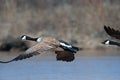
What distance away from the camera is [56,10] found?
34969mm

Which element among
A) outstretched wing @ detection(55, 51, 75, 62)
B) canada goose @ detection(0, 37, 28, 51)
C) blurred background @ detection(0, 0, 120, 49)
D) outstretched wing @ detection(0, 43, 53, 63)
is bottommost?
canada goose @ detection(0, 37, 28, 51)

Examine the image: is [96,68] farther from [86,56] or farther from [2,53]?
[2,53]

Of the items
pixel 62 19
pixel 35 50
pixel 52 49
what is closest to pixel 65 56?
pixel 52 49

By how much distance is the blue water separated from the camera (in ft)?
69.6

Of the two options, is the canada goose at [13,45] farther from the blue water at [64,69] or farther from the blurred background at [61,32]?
the blue water at [64,69]

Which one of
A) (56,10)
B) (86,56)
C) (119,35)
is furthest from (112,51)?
(119,35)

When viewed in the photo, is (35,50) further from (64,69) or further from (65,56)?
(64,69)

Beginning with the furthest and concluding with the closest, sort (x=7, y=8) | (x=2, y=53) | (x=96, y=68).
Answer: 1. (x=7, y=8)
2. (x=2, y=53)
3. (x=96, y=68)

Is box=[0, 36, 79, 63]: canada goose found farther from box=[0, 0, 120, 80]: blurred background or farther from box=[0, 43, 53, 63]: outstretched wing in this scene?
box=[0, 0, 120, 80]: blurred background

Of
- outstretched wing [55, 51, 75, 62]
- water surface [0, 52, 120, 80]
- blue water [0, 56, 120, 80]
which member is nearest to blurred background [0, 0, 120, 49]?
water surface [0, 52, 120, 80]

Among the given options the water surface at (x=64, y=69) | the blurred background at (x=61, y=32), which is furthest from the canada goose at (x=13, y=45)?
the water surface at (x=64, y=69)

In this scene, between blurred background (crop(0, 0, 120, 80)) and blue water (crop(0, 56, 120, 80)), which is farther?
blurred background (crop(0, 0, 120, 80))

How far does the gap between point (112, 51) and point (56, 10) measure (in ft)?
23.6

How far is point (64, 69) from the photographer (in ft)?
76.8
